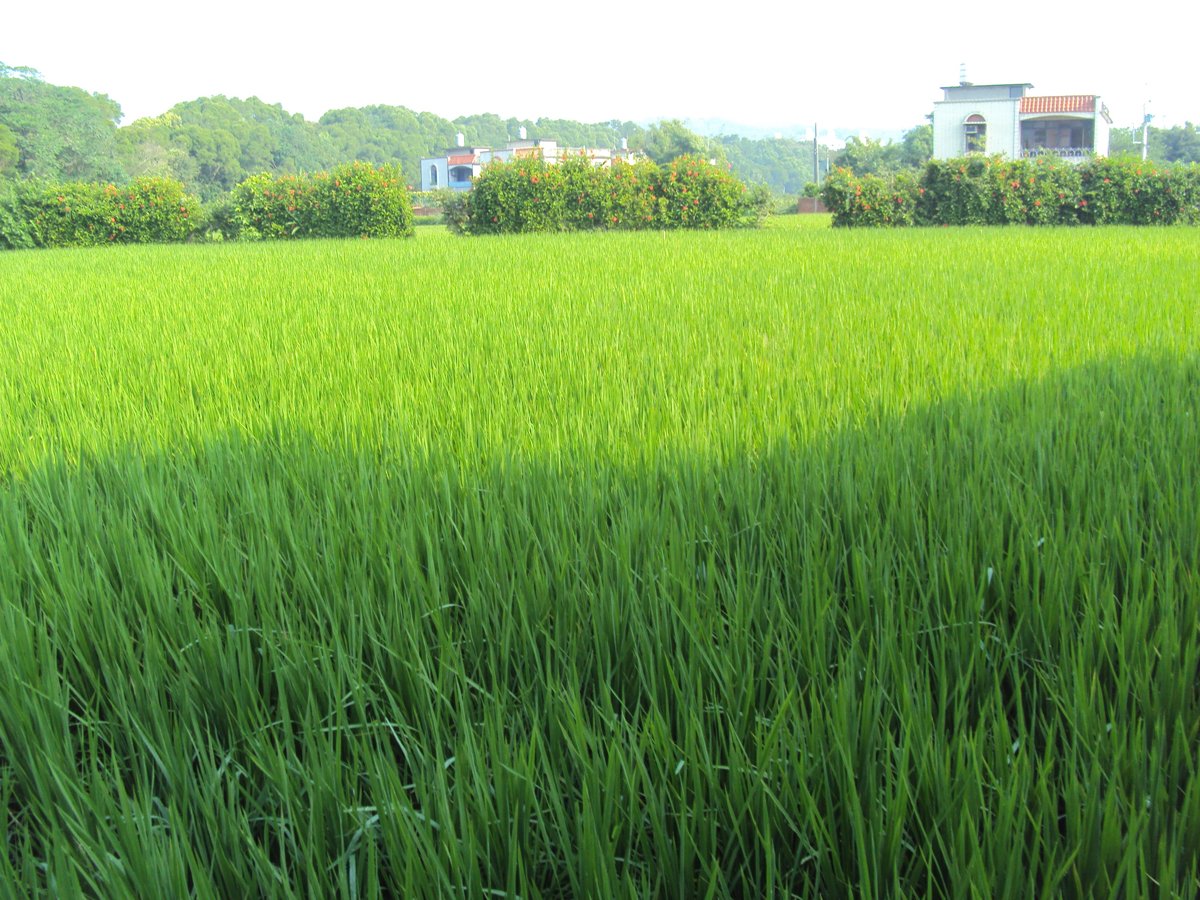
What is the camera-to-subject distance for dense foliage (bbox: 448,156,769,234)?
570 inches

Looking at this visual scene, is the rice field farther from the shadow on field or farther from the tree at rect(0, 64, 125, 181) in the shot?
the tree at rect(0, 64, 125, 181)

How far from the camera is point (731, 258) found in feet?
24.8

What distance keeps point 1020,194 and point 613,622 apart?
14180mm

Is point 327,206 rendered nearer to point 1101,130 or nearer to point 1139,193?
point 1139,193

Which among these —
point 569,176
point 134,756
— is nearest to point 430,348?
point 134,756

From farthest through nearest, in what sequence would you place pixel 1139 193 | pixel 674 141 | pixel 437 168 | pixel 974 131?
1. pixel 437 168
2. pixel 674 141
3. pixel 974 131
4. pixel 1139 193

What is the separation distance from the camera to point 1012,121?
4228cm

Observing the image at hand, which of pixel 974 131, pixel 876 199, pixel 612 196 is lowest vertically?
pixel 876 199

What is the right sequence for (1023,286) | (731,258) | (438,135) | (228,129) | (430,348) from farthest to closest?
1. (438,135)
2. (228,129)
3. (731,258)
4. (1023,286)
5. (430,348)

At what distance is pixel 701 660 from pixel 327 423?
1565mm

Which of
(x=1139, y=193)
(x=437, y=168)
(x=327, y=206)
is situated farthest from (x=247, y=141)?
(x=1139, y=193)

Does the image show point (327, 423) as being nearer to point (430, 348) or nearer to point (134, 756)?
point (430, 348)

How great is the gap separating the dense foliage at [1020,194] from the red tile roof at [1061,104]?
3224 centimetres

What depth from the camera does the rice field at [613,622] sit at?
827 millimetres
